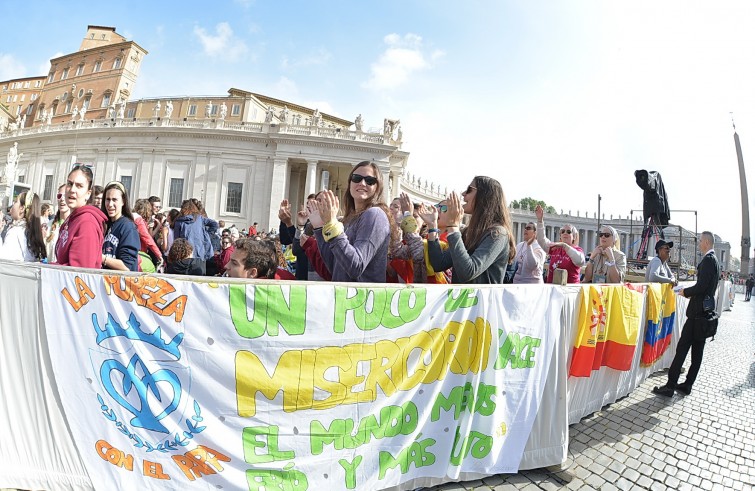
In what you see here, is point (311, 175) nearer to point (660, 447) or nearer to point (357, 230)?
point (357, 230)

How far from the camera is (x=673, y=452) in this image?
3344 mm

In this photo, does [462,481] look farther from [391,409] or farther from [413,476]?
[391,409]

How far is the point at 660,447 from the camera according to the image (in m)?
3.41

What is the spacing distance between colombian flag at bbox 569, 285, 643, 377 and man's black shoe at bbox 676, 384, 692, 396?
4.63 feet

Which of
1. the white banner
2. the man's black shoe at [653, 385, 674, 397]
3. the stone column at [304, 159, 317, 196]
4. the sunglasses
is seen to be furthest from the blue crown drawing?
the stone column at [304, 159, 317, 196]

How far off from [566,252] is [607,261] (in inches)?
63.5

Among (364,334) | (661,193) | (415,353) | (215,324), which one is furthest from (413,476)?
(661,193)

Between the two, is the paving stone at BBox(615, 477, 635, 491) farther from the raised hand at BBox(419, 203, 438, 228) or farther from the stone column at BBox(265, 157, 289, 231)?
the stone column at BBox(265, 157, 289, 231)

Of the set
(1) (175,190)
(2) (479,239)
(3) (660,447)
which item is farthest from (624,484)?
(1) (175,190)

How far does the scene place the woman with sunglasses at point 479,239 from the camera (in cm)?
259

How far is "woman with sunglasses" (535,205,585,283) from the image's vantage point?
16.4ft

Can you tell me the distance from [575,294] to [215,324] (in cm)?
314

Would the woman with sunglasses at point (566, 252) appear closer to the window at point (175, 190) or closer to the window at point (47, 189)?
the window at point (175, 190)

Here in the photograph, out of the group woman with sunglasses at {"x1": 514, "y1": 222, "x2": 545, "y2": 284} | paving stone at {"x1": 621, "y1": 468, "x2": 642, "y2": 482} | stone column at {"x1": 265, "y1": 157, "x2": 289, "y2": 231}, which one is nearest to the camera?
paving stone at {"x1": 621, "y1": 468, "x2": 642, "y2": 482}
